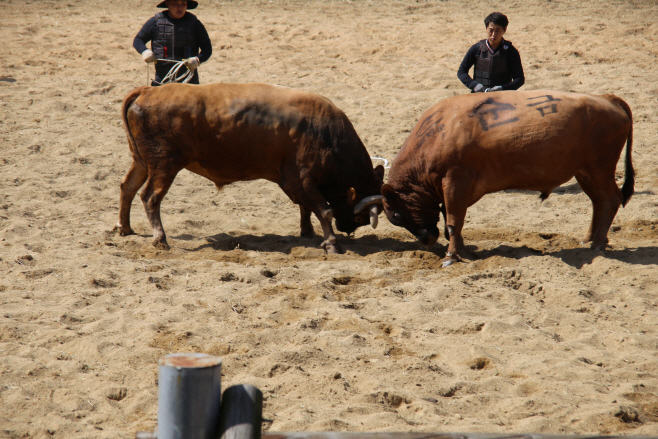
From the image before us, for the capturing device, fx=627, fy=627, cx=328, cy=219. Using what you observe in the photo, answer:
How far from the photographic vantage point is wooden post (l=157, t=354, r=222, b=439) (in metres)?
1.87

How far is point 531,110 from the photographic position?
223 inches

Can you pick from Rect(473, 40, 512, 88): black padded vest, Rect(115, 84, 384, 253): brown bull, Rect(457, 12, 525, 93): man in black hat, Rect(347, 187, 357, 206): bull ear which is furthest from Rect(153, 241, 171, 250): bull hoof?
Rect(473, 40, 512, 88): black padded vest

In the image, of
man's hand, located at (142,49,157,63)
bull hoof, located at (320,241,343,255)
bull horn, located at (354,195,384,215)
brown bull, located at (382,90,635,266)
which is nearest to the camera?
brown bull, located at (382,90,635,266)

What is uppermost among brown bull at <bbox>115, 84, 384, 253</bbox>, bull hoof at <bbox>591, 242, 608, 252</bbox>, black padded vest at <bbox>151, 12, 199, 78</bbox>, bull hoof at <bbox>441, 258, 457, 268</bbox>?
black padded vest at <bbox>151, 12, 199, 78</bbox>

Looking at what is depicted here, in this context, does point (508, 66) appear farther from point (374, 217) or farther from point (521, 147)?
A: point (374, 217)

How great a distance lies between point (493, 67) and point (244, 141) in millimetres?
3059

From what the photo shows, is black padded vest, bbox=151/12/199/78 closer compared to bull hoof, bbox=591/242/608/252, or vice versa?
bull hoof, bbox=591/242/608/252

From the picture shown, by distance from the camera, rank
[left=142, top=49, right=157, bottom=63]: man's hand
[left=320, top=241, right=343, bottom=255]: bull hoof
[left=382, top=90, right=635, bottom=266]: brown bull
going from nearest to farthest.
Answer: [left=382, top=90, right=635, bottom=266]: brown bull < [left=320, top=241, right=343, bottom=255]: bull hoof < [left=142, top=49, right=157, bottom=63]: man's hand

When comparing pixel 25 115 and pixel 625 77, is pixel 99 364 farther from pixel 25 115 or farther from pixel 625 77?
pixel 625 77

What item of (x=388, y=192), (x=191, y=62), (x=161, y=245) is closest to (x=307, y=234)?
(x=388, y=192)

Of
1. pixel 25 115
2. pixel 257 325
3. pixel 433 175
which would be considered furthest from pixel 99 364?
pixel 25 115

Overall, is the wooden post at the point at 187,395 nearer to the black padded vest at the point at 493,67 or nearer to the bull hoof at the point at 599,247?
the bull hoof at the point at 599,247

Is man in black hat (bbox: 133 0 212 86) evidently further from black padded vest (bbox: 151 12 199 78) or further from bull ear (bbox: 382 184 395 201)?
bull ear (bbox: 382 184 395 201)

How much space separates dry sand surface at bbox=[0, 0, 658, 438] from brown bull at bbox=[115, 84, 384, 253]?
493mm
